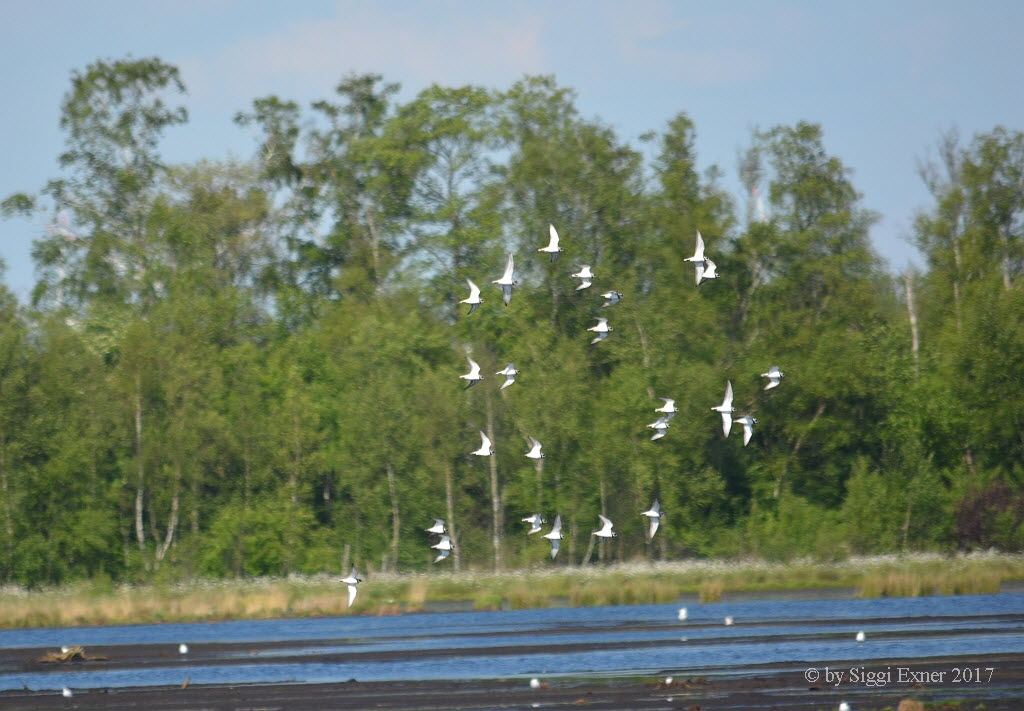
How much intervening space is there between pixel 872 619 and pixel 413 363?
33.7m

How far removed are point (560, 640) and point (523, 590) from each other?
1559cm

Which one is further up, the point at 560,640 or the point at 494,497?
the point at 494,497

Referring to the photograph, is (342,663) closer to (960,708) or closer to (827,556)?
(960,708)

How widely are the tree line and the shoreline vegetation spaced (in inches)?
173

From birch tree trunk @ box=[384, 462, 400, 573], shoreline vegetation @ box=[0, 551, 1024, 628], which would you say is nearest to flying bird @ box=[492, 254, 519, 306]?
shoreline vegetation @ box=[0, 551, 1024, 628]

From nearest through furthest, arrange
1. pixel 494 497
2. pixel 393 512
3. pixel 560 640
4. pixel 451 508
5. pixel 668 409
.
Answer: pixel 560 640, pixel 668 409, pixel 451 508, pixel 393 512, pixel 494 497

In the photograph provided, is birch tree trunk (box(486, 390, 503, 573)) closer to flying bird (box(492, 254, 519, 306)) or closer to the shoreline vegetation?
the shoreline vegetation

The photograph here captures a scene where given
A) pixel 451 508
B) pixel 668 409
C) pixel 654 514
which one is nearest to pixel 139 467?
pixel 451 508

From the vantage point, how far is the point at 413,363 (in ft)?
248

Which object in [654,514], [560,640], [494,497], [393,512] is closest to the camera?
[560,640]

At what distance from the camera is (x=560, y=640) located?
44.9 m

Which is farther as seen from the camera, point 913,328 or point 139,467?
point 913,328

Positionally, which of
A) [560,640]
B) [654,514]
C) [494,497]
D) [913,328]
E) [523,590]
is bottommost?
[560,640]

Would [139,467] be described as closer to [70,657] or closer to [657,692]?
[70,657]
